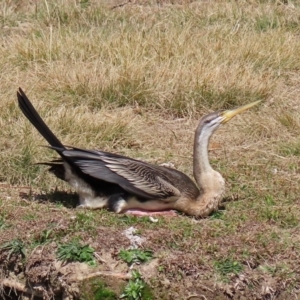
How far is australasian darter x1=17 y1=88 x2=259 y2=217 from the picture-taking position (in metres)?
6.66

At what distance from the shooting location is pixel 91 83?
9070 millimetres

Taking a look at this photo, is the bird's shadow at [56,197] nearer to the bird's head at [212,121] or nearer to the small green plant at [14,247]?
the small green plant at [14,247]

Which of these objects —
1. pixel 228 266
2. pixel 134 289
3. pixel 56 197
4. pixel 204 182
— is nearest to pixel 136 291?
pixel 134 289

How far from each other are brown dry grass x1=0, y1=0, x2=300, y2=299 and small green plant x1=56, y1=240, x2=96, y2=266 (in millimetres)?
88

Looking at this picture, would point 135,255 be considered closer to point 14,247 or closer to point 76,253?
point 76,253

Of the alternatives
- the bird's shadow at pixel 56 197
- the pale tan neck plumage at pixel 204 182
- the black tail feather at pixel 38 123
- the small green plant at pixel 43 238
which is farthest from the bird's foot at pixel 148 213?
the black tail feather at pixel 38 123

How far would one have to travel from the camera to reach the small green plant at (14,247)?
634 centimetres

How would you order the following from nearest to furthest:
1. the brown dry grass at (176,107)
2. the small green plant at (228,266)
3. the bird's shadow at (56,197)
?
the small green plant at (228,266) < the brown dry grass at (176,107) < the bird's shadow at (56,197)

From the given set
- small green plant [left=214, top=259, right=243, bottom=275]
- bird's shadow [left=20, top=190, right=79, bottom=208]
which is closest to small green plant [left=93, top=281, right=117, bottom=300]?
small green plant [left=214, top=259, right=243, bottom=275]

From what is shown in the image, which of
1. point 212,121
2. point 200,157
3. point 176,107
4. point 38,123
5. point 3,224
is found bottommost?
point 176,107

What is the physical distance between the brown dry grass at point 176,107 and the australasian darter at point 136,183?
16 cm

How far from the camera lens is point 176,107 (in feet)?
29.6

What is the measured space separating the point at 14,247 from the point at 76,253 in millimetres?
478

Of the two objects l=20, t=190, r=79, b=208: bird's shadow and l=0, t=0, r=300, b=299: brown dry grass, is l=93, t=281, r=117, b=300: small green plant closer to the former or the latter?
l=0, t=0, r=300, b=299: brown dry grass
